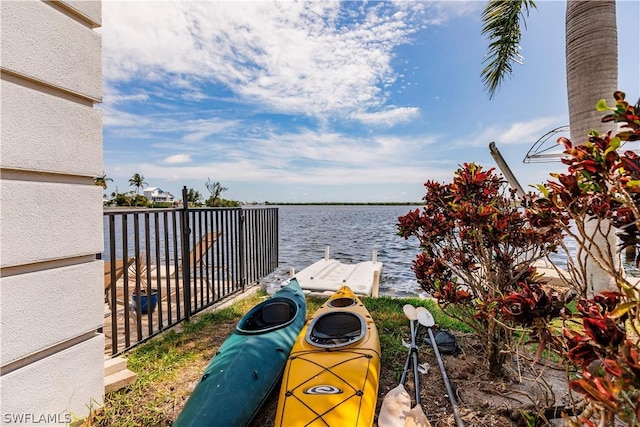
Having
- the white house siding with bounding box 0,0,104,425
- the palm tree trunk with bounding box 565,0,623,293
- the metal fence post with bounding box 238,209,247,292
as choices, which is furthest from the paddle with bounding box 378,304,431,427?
the metal fence post with bounding box 238,209,247,292

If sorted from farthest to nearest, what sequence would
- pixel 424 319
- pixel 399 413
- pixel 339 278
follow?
1. pixel 339 278
2. pixel 424 319
3. pixel 399 413

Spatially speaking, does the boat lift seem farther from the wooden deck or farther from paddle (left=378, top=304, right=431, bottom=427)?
the wooden deck

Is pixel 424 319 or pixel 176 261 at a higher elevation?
pixel 176 261

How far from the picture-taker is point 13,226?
1.87 m

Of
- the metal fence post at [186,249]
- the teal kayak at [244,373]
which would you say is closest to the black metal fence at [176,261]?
the metal fence post at [186,249]

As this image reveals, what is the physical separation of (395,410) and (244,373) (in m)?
1.17

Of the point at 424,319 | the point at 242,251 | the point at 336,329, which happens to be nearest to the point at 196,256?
the point at 242,251

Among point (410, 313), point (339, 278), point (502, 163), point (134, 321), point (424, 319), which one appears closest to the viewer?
point (424, 319)

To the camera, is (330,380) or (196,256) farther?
(196,256)

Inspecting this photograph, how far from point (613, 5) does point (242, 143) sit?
2052 centimetres

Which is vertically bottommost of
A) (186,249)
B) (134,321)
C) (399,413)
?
(134,321)

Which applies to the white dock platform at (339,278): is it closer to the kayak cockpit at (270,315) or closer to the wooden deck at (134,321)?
the wooden deck at (134,321)

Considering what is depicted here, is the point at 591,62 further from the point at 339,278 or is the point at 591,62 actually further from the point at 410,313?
the point at 339,278

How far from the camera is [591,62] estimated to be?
4.06 m
